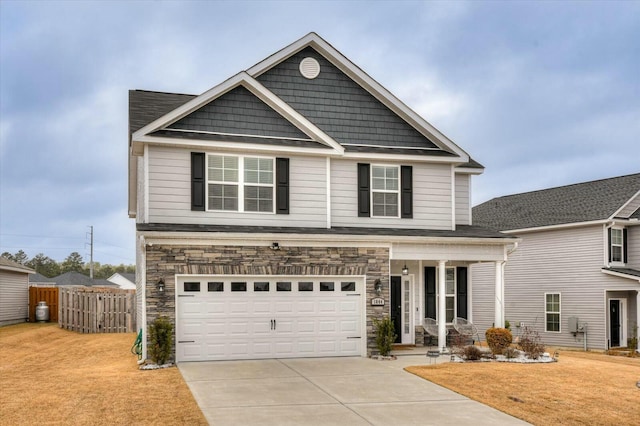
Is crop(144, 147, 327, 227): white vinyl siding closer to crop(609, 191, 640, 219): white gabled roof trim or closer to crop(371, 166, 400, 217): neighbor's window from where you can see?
crop(371, 166, 400, 217): neighbor's window

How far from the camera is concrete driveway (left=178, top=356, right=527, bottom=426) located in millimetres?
10422

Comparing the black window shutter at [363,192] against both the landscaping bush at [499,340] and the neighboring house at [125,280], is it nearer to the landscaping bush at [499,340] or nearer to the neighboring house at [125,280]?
the landscaping bush at [499,340]

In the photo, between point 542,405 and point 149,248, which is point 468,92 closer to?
point 149,248

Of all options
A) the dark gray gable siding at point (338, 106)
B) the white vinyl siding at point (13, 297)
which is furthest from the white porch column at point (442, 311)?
the white vinyl siding at point (13, 297)

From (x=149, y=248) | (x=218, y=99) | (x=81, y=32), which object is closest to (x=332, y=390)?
(x=149, y=248)

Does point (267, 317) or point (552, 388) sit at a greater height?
point (267, 317)

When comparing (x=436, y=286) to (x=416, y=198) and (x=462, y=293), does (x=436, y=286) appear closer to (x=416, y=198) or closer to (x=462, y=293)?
(x=462, y=293)

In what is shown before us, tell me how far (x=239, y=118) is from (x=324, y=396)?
894 cm

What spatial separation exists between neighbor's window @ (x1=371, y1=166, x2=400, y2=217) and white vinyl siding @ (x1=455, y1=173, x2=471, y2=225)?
2709mm

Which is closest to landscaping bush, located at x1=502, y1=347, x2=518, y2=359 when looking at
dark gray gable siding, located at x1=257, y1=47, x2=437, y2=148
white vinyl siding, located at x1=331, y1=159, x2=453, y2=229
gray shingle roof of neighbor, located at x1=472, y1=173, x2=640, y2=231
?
white vinyl siding, located at x1=331, y1=159, x2=453, y2=229

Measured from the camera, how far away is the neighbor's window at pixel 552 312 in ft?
95.3

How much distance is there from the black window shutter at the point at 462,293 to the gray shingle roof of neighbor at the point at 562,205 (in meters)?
9.25

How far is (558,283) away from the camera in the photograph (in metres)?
29.2

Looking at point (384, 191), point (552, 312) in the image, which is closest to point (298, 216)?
point (384, 191)
